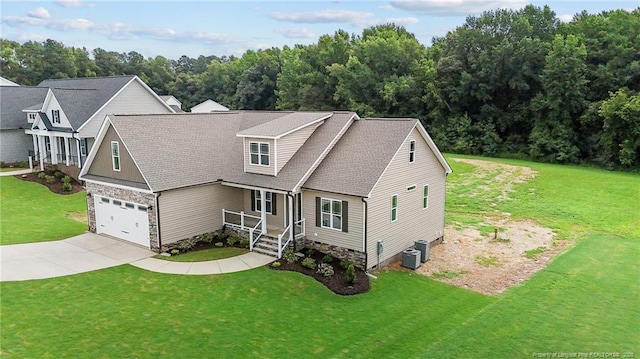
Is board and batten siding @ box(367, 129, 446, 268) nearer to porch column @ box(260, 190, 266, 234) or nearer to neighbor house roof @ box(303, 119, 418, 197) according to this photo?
neighbor house roof @ box(303, 119, 418, 197)

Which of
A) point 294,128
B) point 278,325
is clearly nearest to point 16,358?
point 278,325

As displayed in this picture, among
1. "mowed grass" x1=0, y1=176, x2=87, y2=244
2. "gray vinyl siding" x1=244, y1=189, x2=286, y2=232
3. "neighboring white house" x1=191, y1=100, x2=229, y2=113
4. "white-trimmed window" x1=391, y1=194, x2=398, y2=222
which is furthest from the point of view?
"neighboring white house" x1=191, y1=100, x2=229, y2=113

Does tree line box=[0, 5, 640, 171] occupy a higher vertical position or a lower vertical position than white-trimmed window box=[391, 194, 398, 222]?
higher

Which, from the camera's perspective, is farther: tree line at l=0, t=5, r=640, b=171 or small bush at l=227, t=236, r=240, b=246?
tree line at l=0, t=5, r=640, b=171

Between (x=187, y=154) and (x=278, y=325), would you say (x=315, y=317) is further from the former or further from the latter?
(x=187, y=154)

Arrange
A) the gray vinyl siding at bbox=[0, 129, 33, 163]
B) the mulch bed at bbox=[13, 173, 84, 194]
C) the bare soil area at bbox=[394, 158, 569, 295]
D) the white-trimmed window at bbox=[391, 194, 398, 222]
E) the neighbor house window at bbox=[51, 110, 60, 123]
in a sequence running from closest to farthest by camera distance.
Result: the bare soil area at bbox=[394, 158, 569, 295] < the white-trimmed window at bbox=[391, 194, 398, 222] < the mulch bed at bbox=[13, 173, 84, 194] < the neighbor house window at bbox=[51, 110, 60, 123] < the gray vinyl siding at bbox=[0, 129, 33, 163]

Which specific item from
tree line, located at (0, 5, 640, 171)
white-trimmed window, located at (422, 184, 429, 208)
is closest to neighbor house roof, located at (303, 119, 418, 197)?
white-trimmed window, located at (422, 184, 429, 208)

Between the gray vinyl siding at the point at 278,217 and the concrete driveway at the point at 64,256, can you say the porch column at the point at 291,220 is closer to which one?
the gray vinyl siding at the point at 278,217
